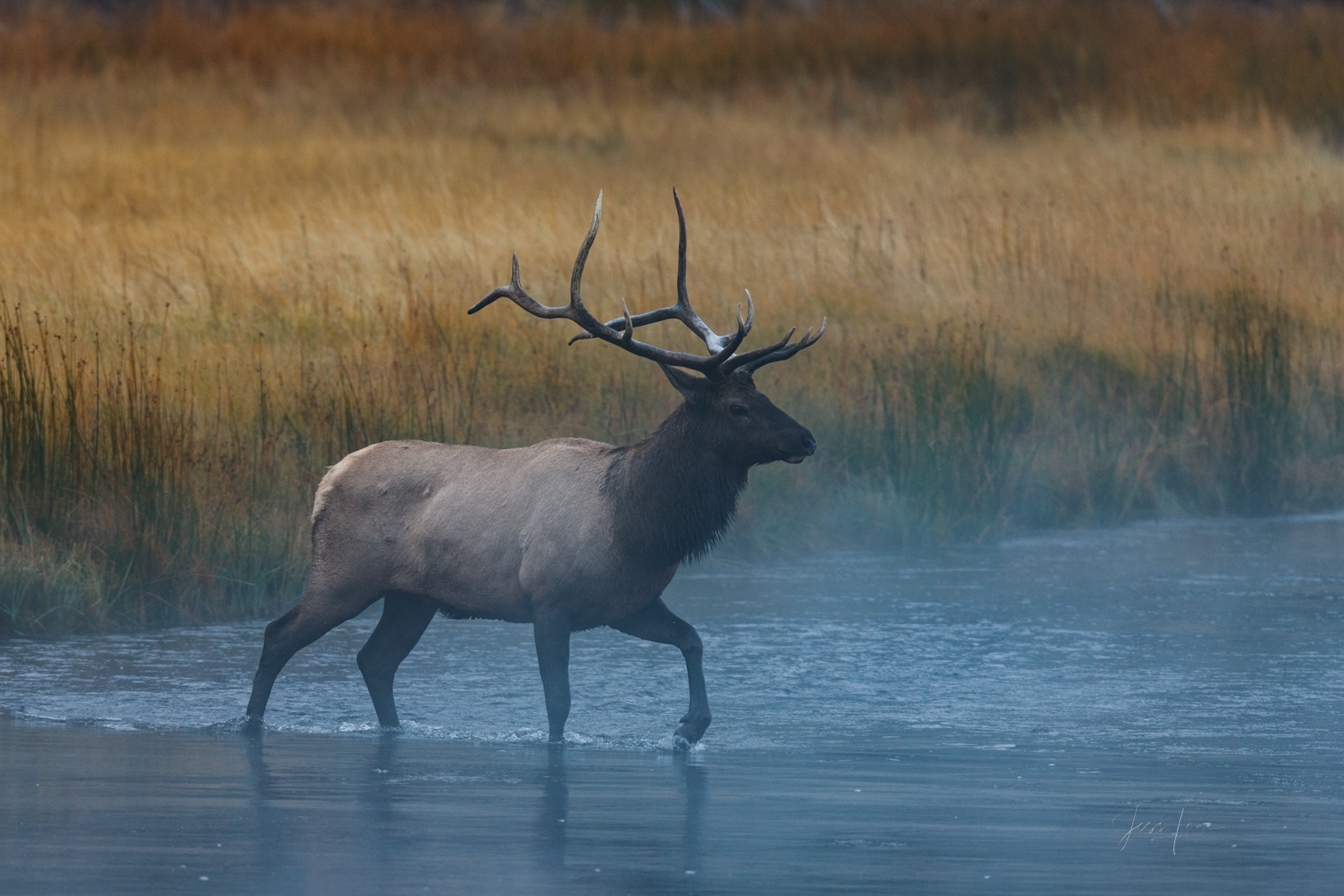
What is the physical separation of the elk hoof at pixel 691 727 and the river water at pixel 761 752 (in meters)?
0.08

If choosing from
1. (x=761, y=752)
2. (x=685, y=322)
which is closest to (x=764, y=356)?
(x=685, y=322)

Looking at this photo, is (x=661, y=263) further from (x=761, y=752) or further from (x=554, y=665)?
(x=761, y=752)

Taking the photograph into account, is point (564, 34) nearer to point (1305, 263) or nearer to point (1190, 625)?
point (1305, 263)

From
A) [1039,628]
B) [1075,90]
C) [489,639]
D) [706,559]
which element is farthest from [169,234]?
[1075,90]

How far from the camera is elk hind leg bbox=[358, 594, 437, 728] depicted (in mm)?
9297

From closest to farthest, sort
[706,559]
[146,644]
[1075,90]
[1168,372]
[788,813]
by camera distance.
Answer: [788,813] → [146,644] → [706,559] → [1168,372] → [1075,90]

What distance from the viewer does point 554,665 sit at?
895 centimetres

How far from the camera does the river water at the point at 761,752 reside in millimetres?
6723

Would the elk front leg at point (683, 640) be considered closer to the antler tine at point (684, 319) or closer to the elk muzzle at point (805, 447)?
the elk muzzle at point (805, 447)

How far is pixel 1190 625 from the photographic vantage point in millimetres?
11516

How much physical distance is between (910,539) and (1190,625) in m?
2.76

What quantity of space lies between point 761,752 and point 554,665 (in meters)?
0.89

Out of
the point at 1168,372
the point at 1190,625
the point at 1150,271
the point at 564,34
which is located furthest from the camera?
the point at 564,34

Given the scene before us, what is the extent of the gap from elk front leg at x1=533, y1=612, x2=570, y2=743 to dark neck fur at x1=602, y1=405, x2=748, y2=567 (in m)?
0.42
